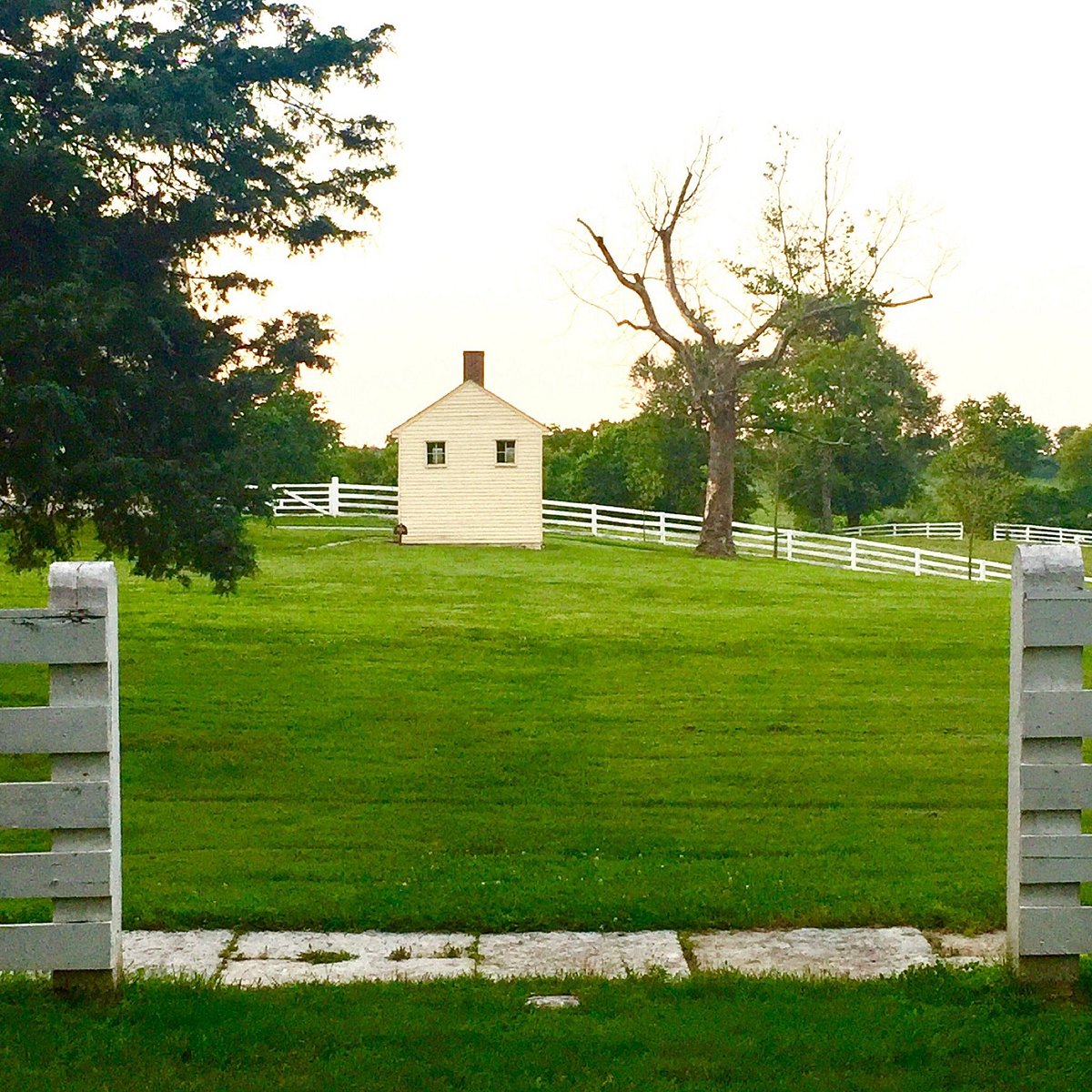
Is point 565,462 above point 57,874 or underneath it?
above

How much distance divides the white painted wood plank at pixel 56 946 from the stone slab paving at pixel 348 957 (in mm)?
716

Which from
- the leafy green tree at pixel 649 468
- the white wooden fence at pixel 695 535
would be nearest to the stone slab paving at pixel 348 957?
the white wooden fence at pixel 695 535

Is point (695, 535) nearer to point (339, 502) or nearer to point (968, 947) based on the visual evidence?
point (339, 502)

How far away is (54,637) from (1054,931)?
3.23m

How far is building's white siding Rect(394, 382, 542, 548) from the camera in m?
42.7

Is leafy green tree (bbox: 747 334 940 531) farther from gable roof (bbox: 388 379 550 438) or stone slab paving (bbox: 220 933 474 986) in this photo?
stone slab paving (bbox: 220 933 474 986)

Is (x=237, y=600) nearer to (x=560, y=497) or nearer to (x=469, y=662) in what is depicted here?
(x=469, y=662)

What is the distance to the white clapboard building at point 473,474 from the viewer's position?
42719 millimetres

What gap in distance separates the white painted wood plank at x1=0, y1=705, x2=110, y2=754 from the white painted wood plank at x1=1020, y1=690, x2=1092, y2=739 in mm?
2818

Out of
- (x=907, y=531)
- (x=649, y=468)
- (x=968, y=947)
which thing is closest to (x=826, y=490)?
(x=907, y=531)

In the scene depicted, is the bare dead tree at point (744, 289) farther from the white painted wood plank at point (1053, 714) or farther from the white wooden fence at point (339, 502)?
the white painted wood plank at point (1053, 714)

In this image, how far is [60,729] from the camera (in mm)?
4387

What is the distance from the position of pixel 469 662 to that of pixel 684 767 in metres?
7.28

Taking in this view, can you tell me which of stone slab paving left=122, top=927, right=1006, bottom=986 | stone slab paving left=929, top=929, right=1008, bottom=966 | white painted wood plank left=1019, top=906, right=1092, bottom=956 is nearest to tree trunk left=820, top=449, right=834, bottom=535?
stone slab paving left=929, top=929, right=1008, bottom=966
